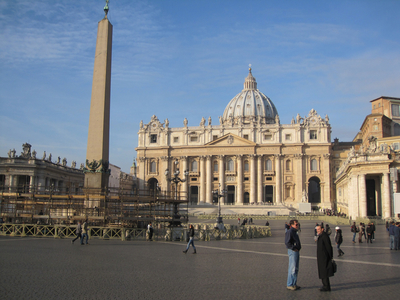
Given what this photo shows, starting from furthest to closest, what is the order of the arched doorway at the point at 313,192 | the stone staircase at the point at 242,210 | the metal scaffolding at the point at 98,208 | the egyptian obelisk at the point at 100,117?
the arched doorway at the point at 313,192 → the stone staircase at the point at 242,210 → the metal scaffolding at the point at 98,208 → the egyptian obelisk at the point at 100,117

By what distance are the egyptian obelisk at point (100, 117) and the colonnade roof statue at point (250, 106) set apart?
289 ft

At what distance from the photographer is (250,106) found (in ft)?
361

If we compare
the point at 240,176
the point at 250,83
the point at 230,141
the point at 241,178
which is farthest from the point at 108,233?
the point at 250,83

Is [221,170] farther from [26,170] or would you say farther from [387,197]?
[387,197]

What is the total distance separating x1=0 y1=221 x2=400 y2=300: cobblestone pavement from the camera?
25.7ft

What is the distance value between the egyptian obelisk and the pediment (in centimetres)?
5650

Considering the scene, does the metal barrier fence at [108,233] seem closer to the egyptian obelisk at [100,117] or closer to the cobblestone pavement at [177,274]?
the egyptian obelisk at [100,117]

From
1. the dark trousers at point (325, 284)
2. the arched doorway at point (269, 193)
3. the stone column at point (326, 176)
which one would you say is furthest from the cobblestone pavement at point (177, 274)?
the arched doorway at point (269, 193)

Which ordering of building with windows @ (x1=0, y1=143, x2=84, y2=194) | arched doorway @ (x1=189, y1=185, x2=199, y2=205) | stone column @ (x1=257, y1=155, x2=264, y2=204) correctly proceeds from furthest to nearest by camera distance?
arched doorway @ (x1=189, y1=185, x2=199, y2=205) → stone column @ (x1=257, y1=155, x2=264, y2=204) → building with windows @ (x1=0, y1=143, x2=84, y2=194)

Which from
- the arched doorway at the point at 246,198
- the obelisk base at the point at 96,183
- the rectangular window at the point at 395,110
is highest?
the rectangular window at the point at 395,110

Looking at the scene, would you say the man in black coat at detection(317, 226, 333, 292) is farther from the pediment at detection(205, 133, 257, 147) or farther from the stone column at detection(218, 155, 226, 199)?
the stone column at detection(218, 155, 226, 199)

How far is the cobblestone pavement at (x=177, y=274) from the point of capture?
7.83 metres

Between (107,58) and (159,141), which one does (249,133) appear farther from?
(107,58)

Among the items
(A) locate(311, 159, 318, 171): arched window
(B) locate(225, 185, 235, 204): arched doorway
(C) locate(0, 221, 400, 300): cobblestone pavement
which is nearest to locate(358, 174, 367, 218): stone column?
(C) locate(0, 221, 400, 300): cobblestone pavement
